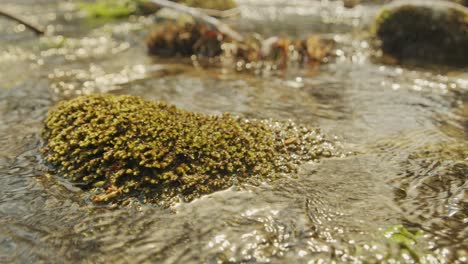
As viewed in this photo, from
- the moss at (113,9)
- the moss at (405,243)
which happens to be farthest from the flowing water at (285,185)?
the moss at (113,9)

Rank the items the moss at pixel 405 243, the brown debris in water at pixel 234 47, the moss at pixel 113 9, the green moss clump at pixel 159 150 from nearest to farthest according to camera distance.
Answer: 1. the moss at pixel 405 243
2. the green moss clump at pixel 159 150
3. the brown debris in water at pixel 234 47
4. the moss at pixel 113 9

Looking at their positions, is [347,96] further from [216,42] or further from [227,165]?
[216,42]

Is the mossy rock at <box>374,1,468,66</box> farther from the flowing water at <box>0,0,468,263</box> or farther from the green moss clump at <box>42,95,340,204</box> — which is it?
the green moss clump at <box>42,95,340,204</box>

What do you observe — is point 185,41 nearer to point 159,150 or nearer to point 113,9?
point 159,150

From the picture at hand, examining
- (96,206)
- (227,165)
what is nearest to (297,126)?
(227,165)

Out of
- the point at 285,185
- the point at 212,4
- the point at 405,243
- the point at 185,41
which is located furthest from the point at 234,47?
the point at 212,4

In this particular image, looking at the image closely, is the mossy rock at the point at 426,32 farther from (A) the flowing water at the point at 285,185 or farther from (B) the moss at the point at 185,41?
(B) the moss at the point at 185,41

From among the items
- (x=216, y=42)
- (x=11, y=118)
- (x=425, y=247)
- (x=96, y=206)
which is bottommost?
(x=425, y=247)
